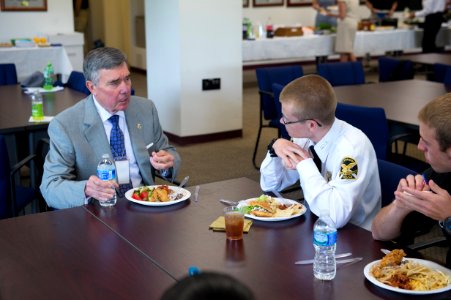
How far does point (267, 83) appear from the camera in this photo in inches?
221

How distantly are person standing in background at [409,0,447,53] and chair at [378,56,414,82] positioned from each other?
13.9 ft

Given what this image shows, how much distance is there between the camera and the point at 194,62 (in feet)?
20.9

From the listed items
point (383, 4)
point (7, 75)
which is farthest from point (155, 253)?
point (383, 4)

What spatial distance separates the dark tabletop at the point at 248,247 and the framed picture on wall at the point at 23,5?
21.1 feet

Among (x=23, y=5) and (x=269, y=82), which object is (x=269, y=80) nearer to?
(x=269, y=82)

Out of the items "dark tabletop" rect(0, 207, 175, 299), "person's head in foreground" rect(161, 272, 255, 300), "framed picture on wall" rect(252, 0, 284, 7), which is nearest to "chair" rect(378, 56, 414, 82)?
"dark tabletop" rect(0, 207, 175, 299)

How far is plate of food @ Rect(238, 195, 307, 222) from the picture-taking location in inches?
93.2

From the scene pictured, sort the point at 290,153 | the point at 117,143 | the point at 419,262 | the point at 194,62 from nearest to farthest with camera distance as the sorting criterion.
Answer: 1. the point at 419,262
2. the point at 290,153
3. the point at 117,143
4. the point at 194,62

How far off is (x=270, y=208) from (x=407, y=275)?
27.0 inches

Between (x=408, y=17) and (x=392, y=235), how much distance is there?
1050 centimetres

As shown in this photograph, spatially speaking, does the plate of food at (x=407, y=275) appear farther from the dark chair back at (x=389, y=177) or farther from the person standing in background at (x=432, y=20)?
the person standing in background at (x=432, y=20)

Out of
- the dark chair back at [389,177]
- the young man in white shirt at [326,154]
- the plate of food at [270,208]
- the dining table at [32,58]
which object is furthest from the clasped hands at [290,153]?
the dining table at [32,58]

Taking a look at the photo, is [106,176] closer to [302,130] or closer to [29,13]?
[302,130]

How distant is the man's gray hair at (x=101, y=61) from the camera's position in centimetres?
293
